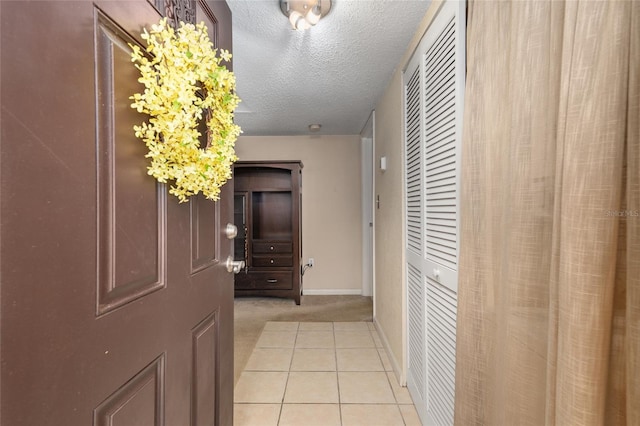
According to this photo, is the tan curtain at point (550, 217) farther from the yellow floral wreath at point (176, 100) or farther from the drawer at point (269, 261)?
the drawer at point (269, 261)

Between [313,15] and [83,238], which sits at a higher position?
[313,15]

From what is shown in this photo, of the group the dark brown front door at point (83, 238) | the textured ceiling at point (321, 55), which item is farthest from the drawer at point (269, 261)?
the dark brown front door at point (83, 238)

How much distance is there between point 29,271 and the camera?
46cm

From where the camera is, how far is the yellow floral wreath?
2.38ft

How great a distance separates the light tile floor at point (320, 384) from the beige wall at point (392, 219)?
18 centimetres

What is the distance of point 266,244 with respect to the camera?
13.0ft

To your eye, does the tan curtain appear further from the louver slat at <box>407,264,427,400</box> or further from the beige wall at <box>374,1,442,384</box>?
the beige wall at <box>374,1,442,384</box>

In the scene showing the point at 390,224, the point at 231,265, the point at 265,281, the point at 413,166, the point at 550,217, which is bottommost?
the point at 265,281

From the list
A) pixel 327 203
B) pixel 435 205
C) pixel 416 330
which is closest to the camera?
pixel 435 205

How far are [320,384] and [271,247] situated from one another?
2.09m

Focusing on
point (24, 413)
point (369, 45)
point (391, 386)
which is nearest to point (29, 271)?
point (24, 413)

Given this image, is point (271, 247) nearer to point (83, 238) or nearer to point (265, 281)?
point (265, 281)

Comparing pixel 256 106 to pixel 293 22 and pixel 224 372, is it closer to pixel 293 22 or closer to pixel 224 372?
pixel 293 22

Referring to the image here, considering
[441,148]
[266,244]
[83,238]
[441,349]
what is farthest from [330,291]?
[83,238]
